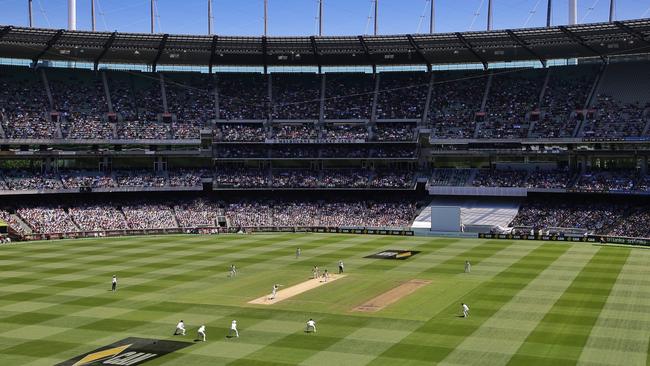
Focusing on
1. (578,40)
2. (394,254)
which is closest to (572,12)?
(578,40)

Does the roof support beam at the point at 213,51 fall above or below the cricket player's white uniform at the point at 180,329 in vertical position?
above

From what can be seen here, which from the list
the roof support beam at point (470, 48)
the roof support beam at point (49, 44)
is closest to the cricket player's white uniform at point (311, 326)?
the roof support beam at point (470, 48)

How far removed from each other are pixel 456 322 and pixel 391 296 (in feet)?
24.0

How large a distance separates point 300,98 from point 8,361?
71.5m

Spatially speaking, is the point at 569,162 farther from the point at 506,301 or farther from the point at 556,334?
the point at 556,334

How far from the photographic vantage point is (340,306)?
4112 centimetres

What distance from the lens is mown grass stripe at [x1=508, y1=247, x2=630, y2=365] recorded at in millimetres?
30922

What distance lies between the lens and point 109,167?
300ft

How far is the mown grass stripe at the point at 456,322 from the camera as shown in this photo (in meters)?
31.5

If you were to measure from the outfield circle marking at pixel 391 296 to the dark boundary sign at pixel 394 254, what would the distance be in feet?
39.1

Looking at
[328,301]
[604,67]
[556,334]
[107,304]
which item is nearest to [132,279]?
[107,304]

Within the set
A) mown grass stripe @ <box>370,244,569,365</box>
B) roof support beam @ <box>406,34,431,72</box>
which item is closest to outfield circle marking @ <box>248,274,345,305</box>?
mown grass stripe @ <box>370,244,569,365</box>

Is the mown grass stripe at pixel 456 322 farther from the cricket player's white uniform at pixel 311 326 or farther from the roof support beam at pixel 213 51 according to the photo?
the roof support beam at pixel 213 51

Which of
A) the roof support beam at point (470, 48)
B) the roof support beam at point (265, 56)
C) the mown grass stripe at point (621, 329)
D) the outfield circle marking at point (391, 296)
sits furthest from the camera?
the roof support beam at point (265, 56)
